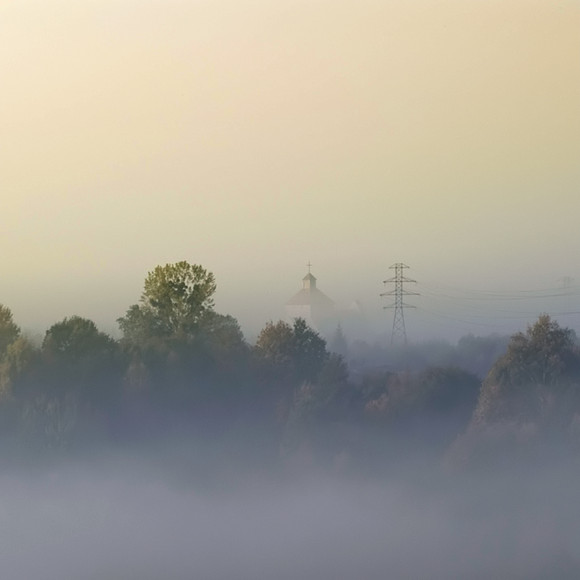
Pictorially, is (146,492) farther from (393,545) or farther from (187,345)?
(393,545)

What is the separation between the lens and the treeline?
97875mm

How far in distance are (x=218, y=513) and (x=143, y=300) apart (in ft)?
60.3

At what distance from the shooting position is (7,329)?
111812 mm

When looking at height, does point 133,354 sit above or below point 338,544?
above

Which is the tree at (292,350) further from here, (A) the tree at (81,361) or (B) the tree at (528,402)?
(B) the tree at (528,402)

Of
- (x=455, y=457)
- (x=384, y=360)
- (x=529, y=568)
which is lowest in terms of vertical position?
(x=529, y=568)

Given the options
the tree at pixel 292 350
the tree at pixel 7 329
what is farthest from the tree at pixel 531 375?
the tree at pixel 7 329

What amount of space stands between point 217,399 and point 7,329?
18.8 m

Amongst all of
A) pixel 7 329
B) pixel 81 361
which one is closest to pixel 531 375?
pixel 81 361

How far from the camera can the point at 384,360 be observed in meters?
116

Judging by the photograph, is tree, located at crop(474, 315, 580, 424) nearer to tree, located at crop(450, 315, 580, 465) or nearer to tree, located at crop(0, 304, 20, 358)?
tree, located at crop(450, 315, 580, 465)

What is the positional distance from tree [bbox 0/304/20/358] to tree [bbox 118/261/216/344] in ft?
29.0

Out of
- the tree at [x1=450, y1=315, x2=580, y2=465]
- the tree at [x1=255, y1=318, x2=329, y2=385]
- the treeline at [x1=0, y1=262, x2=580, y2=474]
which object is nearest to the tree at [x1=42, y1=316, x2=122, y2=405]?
the treeline at [x1=0, y1=262, x2=580, y2=474]

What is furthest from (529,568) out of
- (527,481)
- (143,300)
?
(143,300)
